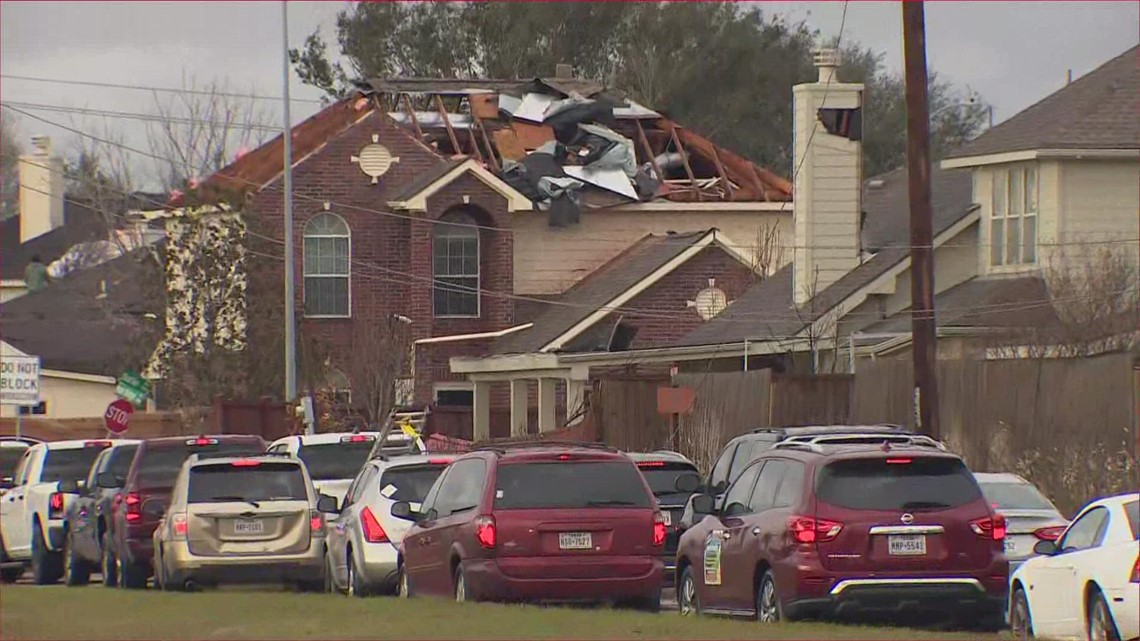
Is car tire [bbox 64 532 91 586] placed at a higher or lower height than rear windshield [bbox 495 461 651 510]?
lower

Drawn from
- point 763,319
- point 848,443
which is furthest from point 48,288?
point 848,443

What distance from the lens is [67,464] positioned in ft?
90.9

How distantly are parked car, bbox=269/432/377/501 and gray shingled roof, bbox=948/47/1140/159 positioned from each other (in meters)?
13.3

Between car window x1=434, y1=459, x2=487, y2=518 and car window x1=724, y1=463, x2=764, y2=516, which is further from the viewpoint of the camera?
car window x1=434, y1=459, x2=487, y2=518

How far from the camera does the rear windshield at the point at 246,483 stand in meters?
20.9

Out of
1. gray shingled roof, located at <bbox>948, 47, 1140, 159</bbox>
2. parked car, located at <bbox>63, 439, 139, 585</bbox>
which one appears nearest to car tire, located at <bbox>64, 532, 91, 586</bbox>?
parked car, located at <bbox>63, 439, 139, 585</bbox>

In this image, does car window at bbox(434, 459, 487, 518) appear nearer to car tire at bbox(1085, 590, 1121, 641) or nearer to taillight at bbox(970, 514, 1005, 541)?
taillight at bbox(970, 514, 1005, 541)

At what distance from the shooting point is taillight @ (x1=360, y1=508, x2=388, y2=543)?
65.8 ft

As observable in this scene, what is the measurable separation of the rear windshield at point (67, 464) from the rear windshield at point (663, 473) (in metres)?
9.18

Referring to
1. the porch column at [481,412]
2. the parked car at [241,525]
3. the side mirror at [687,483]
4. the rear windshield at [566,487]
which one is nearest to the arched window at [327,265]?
the porch column at [481,412]

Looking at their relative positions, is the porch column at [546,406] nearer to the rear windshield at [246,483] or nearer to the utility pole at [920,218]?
the utility pole at [920,218]

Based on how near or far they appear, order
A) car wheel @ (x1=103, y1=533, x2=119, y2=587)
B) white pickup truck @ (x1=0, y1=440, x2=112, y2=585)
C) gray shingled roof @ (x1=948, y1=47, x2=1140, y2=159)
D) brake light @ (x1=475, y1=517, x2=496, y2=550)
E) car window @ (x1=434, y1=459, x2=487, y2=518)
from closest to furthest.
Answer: brake light @ (x1=475, y1=517, x2=496, y2=550) < car window @ (x1=434, y1=459, x2=487, y2=518) < car wheel @ (x1=103, y1=533, x2=119, y2=587) < white pickup truck @ (x1=0, y1=440, x2=112, y2=585) < gray shingled roof @ (x1=948, y1=47, x2=1140, y2=159)

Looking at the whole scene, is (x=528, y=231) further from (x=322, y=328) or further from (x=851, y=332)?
(x=851, y=332)

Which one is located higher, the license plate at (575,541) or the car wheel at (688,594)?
the license plate at (575,541)
